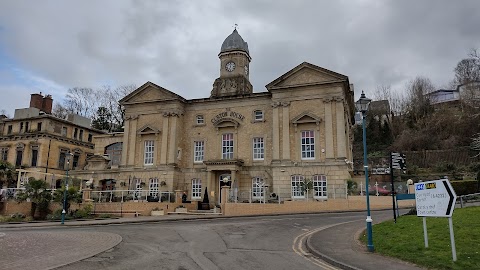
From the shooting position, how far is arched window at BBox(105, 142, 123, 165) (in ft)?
145

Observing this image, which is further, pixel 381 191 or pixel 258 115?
pixel 258 115

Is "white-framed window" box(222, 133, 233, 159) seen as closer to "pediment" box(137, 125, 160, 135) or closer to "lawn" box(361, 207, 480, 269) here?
"pediment" box(137, 125, 160, 135)

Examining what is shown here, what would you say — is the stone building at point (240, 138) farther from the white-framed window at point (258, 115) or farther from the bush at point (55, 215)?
the bush at point (55, 215)

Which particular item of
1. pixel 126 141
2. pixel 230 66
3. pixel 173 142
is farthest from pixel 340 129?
pixel 126 141

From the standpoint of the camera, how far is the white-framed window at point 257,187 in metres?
33.2

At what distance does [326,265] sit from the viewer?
10211mm

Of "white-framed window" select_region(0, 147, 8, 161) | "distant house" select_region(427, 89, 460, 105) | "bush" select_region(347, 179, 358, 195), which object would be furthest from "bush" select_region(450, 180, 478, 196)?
"white-framed window" select_region(0, 147, 8, 161)

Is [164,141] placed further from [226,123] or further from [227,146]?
[226,123]

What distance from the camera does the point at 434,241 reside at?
37.8ft

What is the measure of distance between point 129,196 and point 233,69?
57.2ft

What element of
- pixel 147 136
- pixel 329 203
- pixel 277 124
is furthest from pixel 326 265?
pixel 147 136

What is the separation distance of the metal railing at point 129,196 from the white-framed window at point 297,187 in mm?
10707

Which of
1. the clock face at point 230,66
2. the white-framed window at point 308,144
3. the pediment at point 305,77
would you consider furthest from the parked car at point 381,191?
the clock face at point 230,66

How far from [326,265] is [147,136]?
30.5 metres
